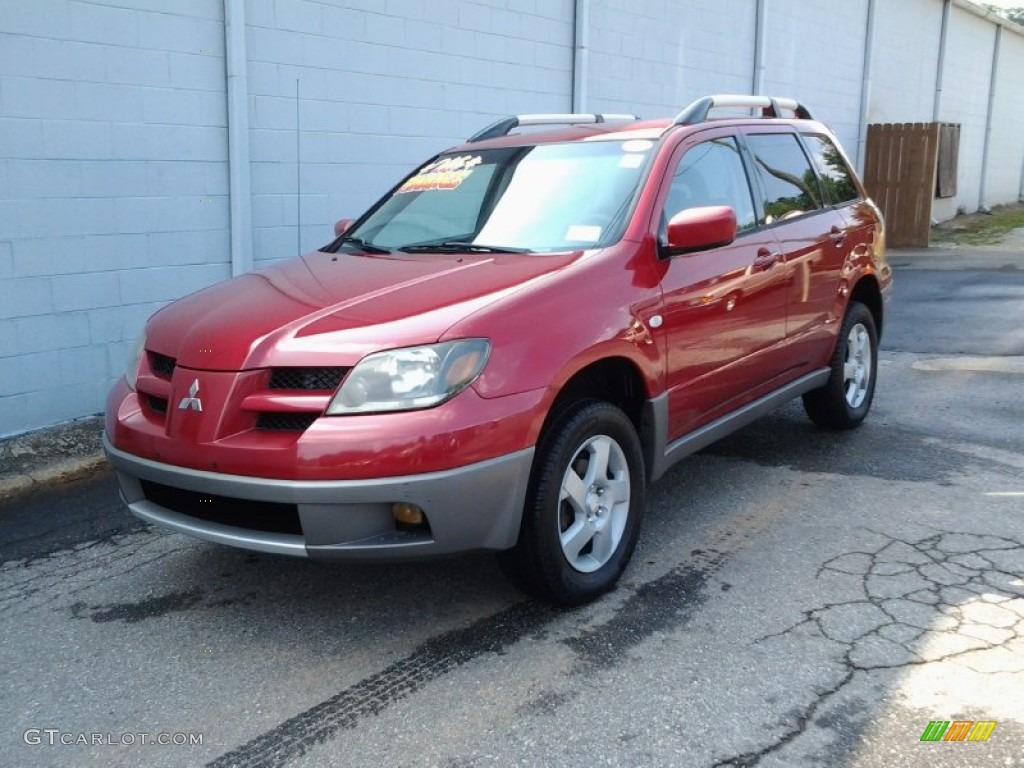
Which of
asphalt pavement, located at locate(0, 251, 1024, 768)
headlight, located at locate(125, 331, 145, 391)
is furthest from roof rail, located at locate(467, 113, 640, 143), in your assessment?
headlight, located at locate(125, 331, 145, 391)

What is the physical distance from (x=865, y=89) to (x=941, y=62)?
14.5 feet

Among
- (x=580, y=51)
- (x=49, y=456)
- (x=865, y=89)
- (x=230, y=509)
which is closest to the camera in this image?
(x=230, y=509)

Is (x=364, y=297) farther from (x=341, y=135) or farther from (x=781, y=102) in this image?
(x=341, y=135)

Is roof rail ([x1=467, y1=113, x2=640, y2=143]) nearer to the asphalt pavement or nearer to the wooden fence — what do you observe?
the asphalt pavement

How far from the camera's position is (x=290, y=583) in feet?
13.1

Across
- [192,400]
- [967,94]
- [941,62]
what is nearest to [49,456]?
[192,400]

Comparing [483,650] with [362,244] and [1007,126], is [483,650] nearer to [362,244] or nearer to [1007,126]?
[362,244]

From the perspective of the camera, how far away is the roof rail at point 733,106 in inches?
184

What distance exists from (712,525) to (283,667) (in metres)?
2.13

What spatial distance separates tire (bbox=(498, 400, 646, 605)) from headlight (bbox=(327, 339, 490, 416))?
49 centimetres

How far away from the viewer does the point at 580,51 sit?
33.4 ft

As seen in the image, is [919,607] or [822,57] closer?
[919,607]

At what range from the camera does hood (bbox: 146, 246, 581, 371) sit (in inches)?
129

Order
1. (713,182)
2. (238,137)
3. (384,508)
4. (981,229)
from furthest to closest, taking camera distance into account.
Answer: (981,229) < (238,137) < (713,182) < (384,508)
